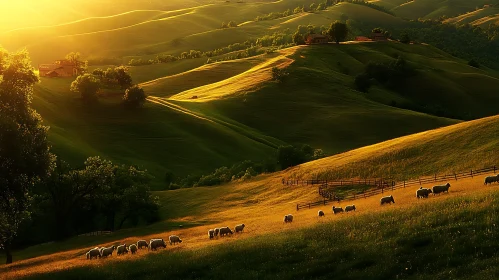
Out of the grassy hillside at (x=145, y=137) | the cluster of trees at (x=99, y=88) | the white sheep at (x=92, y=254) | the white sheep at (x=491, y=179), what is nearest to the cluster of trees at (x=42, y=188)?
the white sheep at (x=92, y=254)

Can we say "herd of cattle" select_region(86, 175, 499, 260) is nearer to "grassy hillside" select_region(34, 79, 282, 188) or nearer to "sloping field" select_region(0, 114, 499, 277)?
"sloping field" select_region(0, 114, 499, 277)

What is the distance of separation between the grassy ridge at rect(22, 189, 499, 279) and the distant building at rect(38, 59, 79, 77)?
15253 centimetres

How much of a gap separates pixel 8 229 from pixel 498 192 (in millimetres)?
41747

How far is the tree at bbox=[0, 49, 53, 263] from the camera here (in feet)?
123

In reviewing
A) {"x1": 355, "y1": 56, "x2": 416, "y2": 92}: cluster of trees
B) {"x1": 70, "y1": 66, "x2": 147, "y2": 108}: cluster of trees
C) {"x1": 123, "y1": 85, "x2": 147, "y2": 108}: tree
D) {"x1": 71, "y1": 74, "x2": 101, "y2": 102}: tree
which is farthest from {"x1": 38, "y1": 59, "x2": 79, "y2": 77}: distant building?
{"x1": 355, "y1": 56, "x2": 416, "y2": 92}: cluster of trees

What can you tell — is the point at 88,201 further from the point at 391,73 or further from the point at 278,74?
the point at 391,73

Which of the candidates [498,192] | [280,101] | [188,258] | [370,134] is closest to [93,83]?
[280,101]

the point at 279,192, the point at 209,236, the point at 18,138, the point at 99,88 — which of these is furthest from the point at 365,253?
the point at 99,88

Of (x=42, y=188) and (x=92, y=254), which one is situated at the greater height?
(x=42, y=188)

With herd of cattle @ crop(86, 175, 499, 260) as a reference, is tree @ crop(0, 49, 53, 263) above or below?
above

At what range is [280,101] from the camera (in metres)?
162

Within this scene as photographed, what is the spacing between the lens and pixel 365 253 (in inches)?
1019

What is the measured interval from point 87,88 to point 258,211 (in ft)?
279

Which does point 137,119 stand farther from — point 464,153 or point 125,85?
point 464,153
